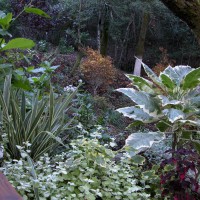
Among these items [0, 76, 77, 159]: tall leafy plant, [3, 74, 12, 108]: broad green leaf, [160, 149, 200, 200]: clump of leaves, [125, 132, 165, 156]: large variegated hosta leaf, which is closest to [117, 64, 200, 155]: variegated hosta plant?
[125, 132, 165, 156]: large variegated hosta leaf

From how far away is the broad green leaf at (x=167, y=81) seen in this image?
2.75 metres

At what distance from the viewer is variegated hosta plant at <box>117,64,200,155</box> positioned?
2709 mm

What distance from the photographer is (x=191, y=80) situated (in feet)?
9.06

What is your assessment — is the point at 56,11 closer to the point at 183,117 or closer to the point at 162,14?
the point at 162,14

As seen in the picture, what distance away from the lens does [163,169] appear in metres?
2.71

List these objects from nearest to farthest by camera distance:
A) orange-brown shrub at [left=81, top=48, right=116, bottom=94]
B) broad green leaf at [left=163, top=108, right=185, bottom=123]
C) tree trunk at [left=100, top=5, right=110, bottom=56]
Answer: broad green leaf at [left=163, top=108, right=185, bottom=123] → orange-brown shrub at [left=81, top=48, right=116, bottom=94] → tree trunk at [left=100, top=5, right=110, bottom=56]

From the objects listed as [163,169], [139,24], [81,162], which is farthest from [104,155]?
[139,24]

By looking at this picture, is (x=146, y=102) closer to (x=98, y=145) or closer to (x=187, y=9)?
(x=98, y=145)

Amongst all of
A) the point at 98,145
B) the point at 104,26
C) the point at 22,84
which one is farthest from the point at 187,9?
the point at 104,26

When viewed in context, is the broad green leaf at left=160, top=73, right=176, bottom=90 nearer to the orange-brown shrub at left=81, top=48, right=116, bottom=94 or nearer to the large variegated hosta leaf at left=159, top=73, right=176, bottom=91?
the large variegated hosta leaf at left=159, top=73, right=176, bottom=91

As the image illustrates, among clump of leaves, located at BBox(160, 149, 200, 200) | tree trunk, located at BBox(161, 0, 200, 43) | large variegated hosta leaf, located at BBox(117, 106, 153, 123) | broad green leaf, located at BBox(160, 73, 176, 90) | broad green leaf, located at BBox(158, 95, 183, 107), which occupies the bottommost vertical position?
clump of leaves, located at BBox(160, 149, 200, 200)

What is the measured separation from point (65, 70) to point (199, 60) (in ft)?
21.3

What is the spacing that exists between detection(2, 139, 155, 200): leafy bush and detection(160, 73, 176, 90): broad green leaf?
0.73 meters

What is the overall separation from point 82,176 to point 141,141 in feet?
2.08
